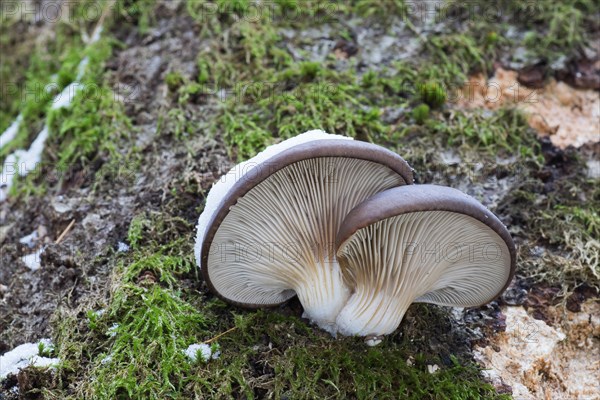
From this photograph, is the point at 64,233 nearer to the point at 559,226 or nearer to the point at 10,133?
the point at 10,133

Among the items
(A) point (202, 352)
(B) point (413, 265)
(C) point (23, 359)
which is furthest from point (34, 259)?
(B) point (413, 265)

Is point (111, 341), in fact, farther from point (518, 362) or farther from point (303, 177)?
point (518, 362)

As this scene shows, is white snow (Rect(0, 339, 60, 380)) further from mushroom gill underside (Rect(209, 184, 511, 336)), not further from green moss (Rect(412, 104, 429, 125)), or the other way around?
green moss (Rect(412, 104, 429, 125))

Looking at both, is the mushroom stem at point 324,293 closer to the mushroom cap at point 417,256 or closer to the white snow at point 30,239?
the mushroom cap at point 417,256

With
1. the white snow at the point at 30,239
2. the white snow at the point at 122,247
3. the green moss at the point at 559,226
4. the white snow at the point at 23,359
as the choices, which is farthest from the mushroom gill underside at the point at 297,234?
the white snow at the point at 30,239

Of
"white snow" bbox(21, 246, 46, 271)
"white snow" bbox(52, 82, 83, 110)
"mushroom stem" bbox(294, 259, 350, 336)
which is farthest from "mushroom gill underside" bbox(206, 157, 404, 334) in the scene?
"white snow" bbox(52, 82, 83, 110)

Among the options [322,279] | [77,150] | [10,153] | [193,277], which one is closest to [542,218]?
[322,279]

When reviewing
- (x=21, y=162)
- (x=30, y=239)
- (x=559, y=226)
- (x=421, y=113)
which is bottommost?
(x=559, y=226)
